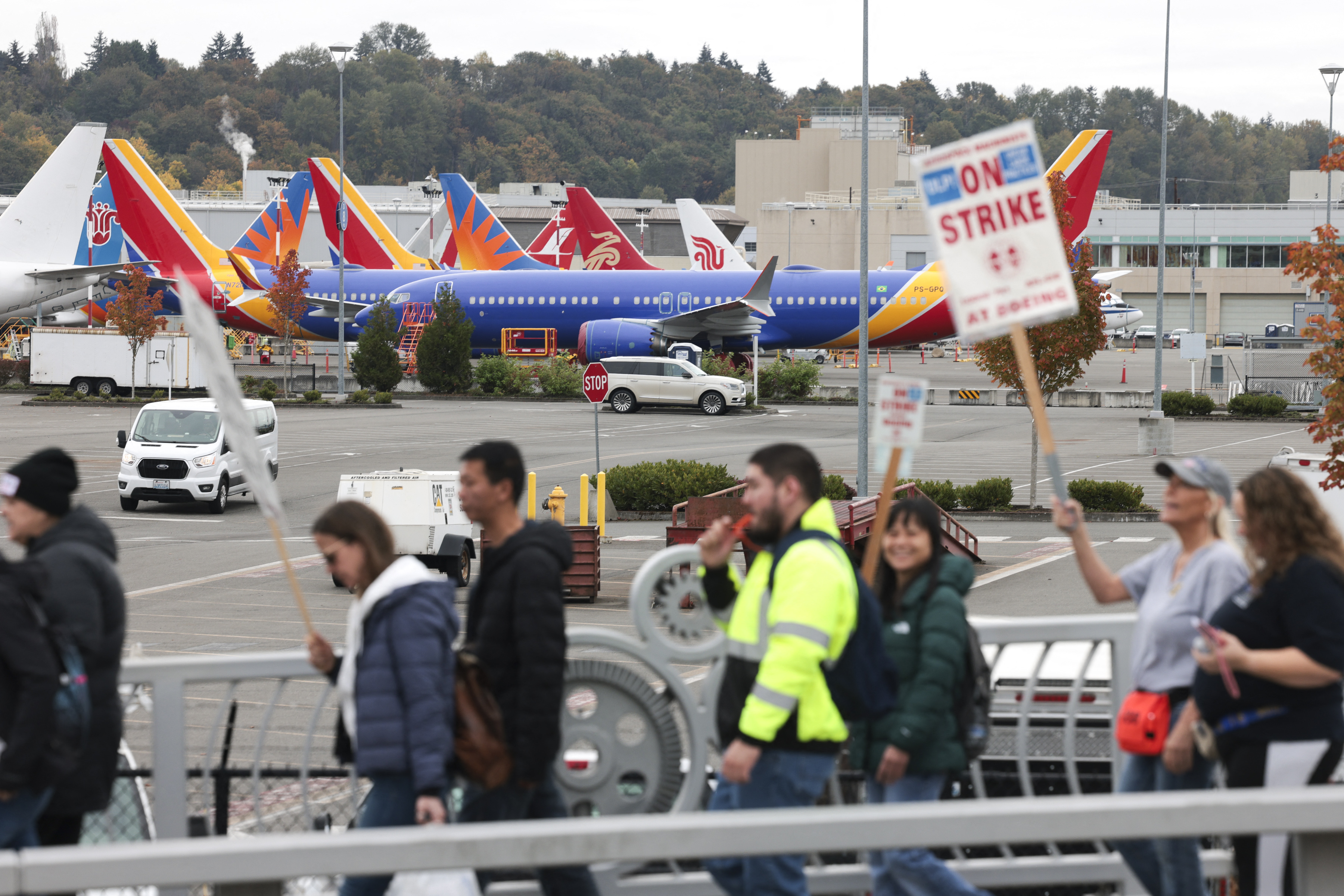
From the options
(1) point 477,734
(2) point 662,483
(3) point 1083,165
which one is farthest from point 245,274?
(1) point 477,734

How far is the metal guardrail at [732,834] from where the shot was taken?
3.83 meters

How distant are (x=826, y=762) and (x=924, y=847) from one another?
0.57 meters

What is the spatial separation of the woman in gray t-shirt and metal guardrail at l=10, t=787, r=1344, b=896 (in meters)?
0.80

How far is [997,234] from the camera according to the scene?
16.6 feet

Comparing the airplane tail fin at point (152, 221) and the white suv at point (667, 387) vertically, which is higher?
the airplane tail fin at point (152, 221)

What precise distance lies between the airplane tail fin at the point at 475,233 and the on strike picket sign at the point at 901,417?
2509 inches

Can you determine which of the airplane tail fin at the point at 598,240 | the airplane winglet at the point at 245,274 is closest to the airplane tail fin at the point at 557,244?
the airplane tail fin at the point at 598,240

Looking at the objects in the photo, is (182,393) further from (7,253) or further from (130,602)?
(130,602)

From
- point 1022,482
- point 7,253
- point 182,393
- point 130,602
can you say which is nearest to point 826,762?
point 130,602

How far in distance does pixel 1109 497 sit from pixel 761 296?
92.4 ft

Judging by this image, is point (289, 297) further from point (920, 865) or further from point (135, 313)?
point (920, 865)

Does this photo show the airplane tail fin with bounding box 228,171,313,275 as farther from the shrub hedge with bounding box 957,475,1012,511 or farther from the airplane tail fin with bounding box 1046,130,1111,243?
the shrub hedge with bounding box 957,475,1012,511

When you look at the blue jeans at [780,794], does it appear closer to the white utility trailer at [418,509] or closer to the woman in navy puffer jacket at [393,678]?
the woman in navy puffer jacket at [393,678]

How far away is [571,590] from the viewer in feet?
55.8
